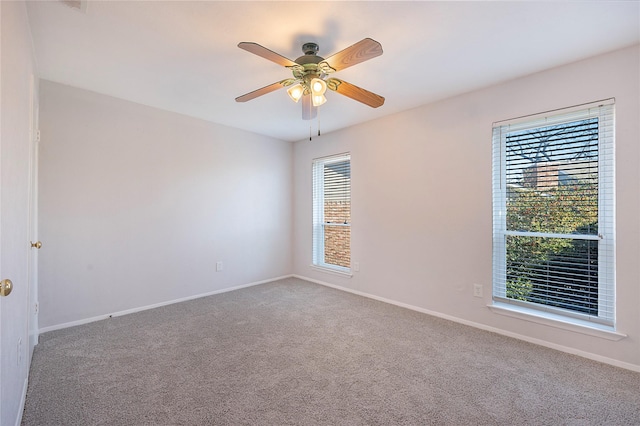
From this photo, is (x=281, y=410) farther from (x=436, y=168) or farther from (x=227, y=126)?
(x=227, y=126)

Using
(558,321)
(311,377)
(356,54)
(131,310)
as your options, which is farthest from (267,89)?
(558,321)

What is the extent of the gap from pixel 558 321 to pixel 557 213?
0.92 meters

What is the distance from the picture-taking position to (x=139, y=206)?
3.41m

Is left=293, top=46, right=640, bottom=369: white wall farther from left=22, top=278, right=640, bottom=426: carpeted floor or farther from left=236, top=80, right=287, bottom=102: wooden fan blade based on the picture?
left=236, top=80, right=287, bottom=102: wooden fan blade

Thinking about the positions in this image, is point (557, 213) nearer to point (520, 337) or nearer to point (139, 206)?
point (520, 337)

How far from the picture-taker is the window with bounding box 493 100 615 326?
233 centimetres

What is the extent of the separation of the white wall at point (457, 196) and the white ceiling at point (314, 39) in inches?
9.1

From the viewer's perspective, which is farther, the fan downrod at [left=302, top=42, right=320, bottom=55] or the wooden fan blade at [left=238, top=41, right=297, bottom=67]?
the fan downrod at [left=302, top=42, right=320, bottom=55]

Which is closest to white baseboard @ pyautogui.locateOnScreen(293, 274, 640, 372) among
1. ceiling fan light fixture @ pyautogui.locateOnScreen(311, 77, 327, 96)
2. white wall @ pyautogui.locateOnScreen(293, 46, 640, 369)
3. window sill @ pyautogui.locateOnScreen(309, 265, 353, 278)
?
white wall @ pyautogui.locateOnScreen(293, 46, 640, 369)

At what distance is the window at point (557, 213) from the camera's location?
2.33 m

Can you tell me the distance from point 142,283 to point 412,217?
3.27 meters

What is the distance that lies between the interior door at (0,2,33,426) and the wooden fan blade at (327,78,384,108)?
176 cm

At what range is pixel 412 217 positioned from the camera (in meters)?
3.51

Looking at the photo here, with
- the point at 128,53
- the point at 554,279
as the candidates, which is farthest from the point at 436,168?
the point at 128,53
